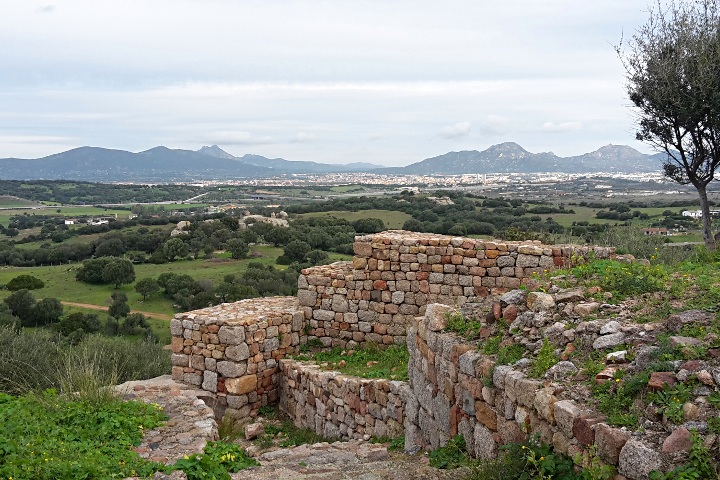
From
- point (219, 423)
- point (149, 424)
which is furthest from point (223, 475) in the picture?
point (219, 423)

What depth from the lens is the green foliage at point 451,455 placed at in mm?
5543

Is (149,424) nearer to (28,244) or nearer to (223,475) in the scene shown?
(223,475)

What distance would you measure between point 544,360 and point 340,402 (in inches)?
201

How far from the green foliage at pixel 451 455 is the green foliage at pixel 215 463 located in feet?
6.94

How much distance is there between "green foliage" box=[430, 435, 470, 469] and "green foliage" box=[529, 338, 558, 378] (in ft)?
4.21

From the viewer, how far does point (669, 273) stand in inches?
268

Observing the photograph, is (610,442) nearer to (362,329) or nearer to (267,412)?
(362,329)

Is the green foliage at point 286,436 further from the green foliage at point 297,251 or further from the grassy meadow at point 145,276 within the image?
the green foliage at point 297,251

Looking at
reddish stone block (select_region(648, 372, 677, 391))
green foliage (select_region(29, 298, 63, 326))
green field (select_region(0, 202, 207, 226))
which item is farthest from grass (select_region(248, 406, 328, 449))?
green field (select_region(0, 202, 207, 226))

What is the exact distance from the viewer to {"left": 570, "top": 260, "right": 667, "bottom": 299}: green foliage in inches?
231

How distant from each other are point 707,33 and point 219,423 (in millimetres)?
13326

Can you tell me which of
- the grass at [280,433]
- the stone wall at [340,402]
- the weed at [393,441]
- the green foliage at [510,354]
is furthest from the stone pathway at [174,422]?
the green foliage at [510,354]

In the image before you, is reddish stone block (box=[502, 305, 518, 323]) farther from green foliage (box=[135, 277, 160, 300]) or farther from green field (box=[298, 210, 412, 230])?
green field (box=[298, 210, 412, 230])

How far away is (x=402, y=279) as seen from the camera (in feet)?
35.2
